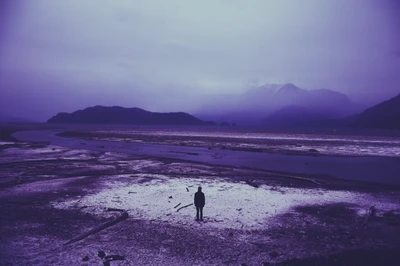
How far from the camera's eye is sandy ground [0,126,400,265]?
1092 centimetres

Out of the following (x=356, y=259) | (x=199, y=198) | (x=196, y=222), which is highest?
(x=199, y=198)

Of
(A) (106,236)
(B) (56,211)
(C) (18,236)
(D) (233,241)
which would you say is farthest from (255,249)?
(B) (56,211)

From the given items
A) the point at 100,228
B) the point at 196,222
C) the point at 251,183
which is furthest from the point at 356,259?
the point at 251,183

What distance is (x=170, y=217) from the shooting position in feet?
50.6

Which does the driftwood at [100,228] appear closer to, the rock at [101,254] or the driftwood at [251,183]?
the rock at [101,254]

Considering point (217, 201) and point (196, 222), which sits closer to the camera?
point (196, 222)

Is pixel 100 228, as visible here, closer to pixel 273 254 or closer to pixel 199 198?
pixel 199 198

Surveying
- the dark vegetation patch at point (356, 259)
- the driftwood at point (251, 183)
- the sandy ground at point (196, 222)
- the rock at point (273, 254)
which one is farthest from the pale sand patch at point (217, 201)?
the dark vegetation patch at point (356, 259)

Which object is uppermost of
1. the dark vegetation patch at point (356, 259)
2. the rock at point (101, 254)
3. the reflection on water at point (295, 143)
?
the reflection on water at point (295, 143)

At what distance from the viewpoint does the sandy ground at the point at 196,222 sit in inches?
430

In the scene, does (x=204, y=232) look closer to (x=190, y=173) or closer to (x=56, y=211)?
(x=56, y=211)

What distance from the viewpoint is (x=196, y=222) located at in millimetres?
14633

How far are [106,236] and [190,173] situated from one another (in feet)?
56.8

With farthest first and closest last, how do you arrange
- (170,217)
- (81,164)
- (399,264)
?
1. (81,164)
2. (170,217)
3. (399,264)
